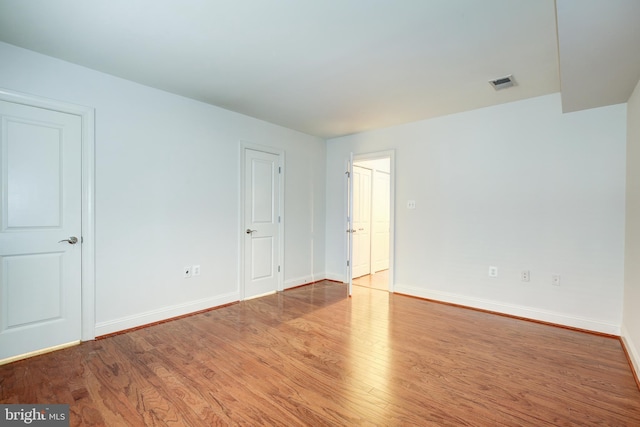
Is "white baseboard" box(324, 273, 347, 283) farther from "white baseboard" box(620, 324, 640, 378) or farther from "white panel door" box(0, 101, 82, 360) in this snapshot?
"white panel door" box(0, 101, 82, 360)

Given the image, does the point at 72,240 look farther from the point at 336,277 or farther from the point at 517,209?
the point at 517,209

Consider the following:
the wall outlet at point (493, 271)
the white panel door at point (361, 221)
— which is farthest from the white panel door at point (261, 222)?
the wall outlet at point (493, 271)

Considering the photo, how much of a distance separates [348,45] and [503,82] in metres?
1.71

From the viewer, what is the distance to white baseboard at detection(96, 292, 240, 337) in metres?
2.96

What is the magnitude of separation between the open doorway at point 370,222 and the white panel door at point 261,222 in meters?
1.36

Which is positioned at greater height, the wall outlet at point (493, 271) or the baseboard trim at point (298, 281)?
the wall outlet at point (493, 271)

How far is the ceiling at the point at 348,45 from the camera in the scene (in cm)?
192

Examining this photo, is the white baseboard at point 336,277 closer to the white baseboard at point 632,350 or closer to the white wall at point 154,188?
the white wall at point 154,188

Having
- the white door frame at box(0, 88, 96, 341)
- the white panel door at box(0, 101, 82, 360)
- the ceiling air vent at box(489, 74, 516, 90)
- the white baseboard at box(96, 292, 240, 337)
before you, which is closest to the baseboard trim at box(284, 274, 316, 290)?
the white baseboard at box(96, 292, 240, 337)

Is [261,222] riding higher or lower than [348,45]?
lower

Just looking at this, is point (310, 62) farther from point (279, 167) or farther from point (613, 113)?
point (613, 113)

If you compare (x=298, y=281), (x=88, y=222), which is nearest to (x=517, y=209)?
(x=298, y=281)

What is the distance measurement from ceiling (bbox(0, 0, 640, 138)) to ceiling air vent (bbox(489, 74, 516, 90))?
7cm

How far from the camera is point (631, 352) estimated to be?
251 centimetres
